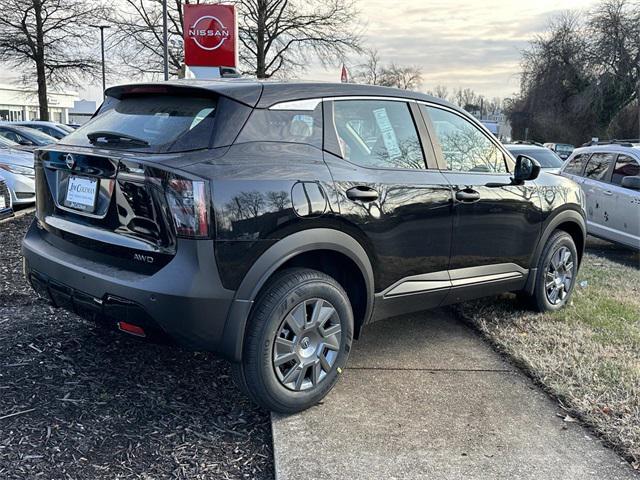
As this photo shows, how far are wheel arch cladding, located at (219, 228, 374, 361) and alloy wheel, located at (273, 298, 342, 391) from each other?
244 mm

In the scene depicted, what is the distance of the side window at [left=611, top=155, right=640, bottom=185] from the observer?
872cm

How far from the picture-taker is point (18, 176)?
9.45 meters

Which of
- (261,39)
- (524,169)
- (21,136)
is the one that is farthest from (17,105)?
(524,169)

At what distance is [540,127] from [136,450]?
58.0 meters

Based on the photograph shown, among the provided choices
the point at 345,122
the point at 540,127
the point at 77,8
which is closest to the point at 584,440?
the point at 345,122

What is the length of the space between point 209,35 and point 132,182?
7742mm

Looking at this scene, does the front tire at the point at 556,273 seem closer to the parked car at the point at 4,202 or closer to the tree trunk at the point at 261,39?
the parked car at the point at 4,202

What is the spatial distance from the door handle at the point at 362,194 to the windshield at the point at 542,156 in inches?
433

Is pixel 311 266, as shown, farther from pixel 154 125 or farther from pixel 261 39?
pixel 261 39

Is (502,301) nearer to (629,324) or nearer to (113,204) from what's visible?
(629,324)

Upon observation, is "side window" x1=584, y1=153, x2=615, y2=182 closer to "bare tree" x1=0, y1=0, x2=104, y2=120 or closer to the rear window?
the rear window

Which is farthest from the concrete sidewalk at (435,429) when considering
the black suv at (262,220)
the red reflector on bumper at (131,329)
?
the red reflector on bumper at (131,329)

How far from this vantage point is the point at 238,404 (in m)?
3.37

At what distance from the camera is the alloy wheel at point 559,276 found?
16.2 feet
